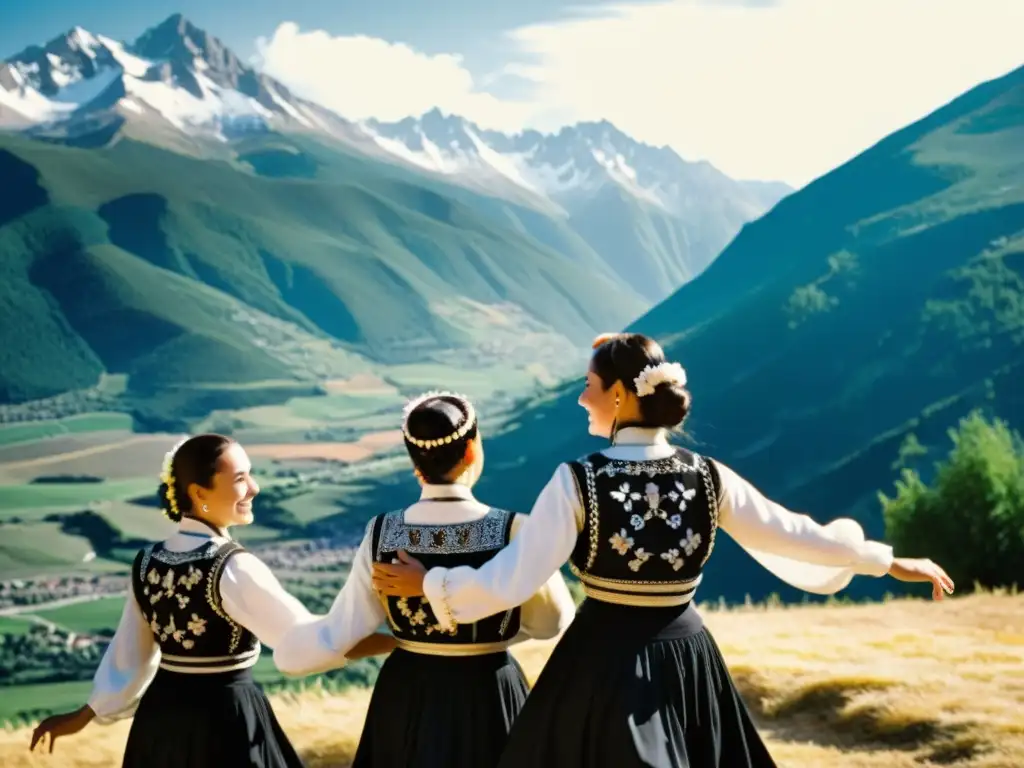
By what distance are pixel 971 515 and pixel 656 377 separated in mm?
28058

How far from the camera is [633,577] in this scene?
3604 mm

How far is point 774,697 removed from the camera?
308 inches

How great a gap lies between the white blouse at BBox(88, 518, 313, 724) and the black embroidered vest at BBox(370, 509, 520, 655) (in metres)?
0.32

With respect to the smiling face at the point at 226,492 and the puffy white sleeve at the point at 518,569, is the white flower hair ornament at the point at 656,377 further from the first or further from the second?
the smiling face at the point at 226,492

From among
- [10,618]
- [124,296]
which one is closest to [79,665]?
[10,618]

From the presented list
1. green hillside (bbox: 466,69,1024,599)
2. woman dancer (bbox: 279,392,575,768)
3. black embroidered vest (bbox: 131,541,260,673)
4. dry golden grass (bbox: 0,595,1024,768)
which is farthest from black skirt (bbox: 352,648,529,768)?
green hillside (bbox: 466,69,1024,599)

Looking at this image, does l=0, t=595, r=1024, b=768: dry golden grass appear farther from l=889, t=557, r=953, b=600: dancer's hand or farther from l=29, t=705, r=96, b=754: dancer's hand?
l=29, t=705, r=96, b=754: dancer's hand

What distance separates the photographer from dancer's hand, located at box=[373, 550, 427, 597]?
11.8ft

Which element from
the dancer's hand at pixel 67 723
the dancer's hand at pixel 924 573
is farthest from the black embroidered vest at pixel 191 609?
the dancer's hand at pixel 924 573

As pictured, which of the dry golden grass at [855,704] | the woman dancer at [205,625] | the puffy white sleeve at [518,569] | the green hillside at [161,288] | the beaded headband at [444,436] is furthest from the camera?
the green hillside at [161,288]

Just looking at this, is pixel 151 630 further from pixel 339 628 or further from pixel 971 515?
pixel 971 515

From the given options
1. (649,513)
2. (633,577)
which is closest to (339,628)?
(633,577)

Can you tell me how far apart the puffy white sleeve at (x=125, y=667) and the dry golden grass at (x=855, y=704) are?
10.3 ft

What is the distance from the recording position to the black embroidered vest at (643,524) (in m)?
3.56
